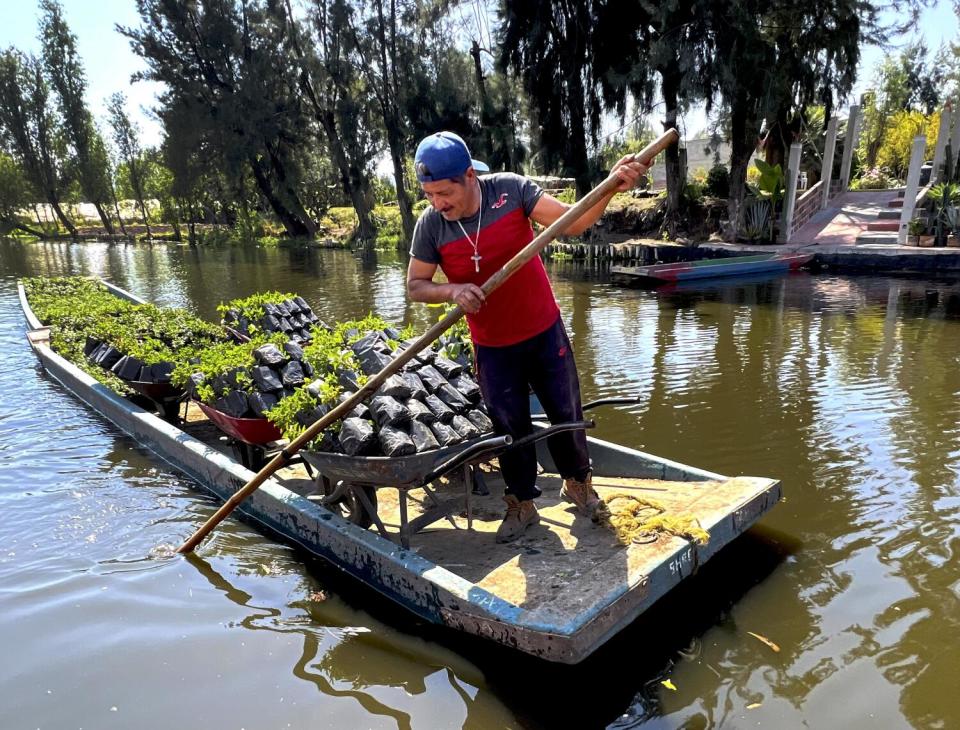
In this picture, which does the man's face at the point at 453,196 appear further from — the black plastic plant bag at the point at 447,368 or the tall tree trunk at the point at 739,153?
the tall tree trunk at the point at 739,153

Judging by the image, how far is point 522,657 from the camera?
Answer: 3328 mm

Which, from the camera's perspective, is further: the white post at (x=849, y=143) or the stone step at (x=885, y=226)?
the white post at (x=849, y=143)

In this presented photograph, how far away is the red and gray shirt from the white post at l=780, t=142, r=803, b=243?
19.9 meters

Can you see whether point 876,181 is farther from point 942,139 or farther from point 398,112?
point 398,112

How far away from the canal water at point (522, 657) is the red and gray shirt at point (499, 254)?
65.7 inches

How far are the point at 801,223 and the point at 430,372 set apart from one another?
22.1 metres

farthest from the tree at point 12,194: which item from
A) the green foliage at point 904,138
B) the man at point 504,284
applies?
the man at point 504,284

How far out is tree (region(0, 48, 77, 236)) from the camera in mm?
47781

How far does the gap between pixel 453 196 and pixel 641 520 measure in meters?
2.04

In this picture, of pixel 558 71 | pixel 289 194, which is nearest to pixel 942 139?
pixel 558 71

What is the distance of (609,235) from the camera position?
89.8 feet

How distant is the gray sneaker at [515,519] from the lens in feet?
12.8

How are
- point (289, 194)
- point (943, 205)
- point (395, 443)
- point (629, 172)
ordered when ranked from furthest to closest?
point (289, 194) < point (943, 205) < point (395, 443) < point (629, 172)

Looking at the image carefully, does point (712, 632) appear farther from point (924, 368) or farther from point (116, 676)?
point (924, 368)
